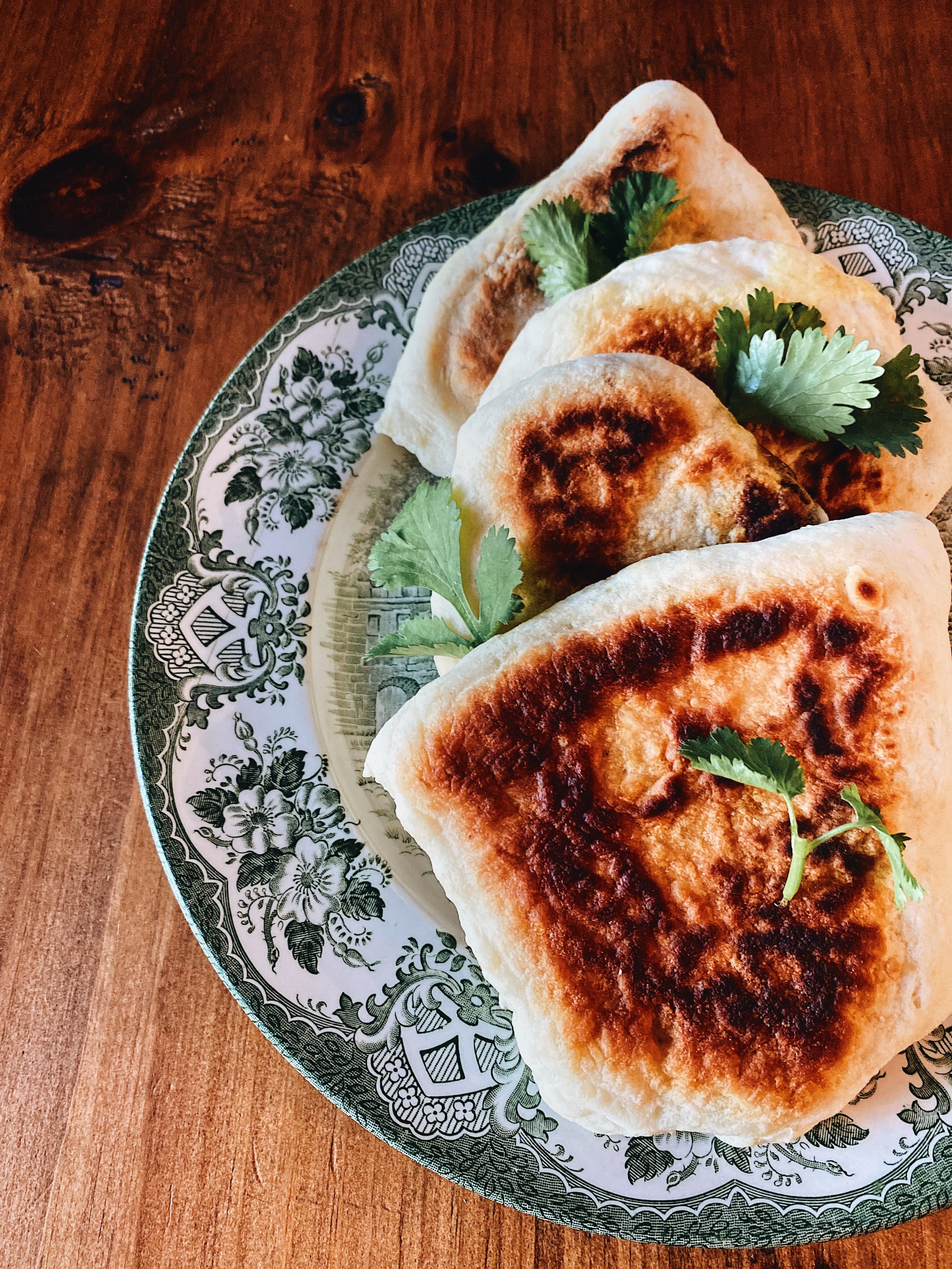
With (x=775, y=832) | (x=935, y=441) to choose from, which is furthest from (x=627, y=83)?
(x=775, y=832)

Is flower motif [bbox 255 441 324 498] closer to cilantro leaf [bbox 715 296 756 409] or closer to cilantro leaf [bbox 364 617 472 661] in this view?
cilantro leaf [bbox 364 617 472 661]

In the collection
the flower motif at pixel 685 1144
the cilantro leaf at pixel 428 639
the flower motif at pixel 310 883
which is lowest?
the flower motif at pixel 685 1144

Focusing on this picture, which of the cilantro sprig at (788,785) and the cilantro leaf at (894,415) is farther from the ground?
the cilantro leaf at (894,415)

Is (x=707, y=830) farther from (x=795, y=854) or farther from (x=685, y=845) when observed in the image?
(x=795, y=854)

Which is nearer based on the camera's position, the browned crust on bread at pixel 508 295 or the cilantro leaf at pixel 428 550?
the cilantro leaf at pixel 428 550

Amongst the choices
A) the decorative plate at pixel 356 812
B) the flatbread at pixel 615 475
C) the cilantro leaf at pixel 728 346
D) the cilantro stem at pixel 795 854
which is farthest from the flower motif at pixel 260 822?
the cilantro leaf at pixel 728 346

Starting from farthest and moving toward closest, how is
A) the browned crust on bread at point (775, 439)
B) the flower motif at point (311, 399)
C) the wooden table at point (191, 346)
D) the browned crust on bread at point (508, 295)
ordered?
1. the flower motif at point (311, 399)
2. the browned crust on bread at point (508, 295)
3. the wooden table at point (191, 346)
4. the browned crust on bread at point (775, 439)

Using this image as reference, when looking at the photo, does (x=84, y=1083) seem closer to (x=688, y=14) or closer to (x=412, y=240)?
(x=412, y=240)

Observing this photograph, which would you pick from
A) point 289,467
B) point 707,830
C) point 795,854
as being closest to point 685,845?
point 707,830

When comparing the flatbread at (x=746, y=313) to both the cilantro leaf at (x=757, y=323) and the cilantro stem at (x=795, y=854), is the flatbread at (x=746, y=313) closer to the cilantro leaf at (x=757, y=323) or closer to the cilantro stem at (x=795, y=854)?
the cilantro leaf at (x=757, y=323)
